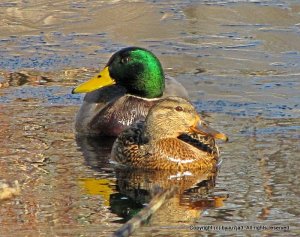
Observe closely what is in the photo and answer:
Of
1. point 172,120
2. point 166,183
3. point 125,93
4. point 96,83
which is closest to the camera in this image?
point 166,183

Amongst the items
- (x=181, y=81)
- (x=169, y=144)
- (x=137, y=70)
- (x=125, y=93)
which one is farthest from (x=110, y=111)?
(x=181, y=81)

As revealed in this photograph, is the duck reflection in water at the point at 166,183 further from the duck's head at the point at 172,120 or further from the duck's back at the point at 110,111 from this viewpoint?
the duck's back at the point at 110,111

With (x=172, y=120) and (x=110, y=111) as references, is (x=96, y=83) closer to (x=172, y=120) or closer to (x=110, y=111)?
(x=110, y=111)

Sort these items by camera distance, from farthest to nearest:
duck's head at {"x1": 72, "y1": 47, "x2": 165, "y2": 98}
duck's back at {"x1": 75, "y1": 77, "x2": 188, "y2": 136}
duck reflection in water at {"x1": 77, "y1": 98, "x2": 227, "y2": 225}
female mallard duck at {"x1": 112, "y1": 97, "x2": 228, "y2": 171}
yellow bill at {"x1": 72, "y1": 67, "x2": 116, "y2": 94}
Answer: duck's head at {"x1": 72, "y1": 47, "x2": 165, "y2": 98} → duck's back at {"x1": 75, "y1": 77, "x2": 188, "y2": 136} → yellow bill at {"x1": 72, "y1": 67, "x2": 116, "y2": 94} → female mallard duck at {"x1": 112, "y1": 97, "x2": 228, "y2": 171} → duck reflection in water at {"x1": 77, "y1": 98, "x2": 227, "y2": 225}

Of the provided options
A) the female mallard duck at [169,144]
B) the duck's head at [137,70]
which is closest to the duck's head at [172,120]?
the female mallard duck at [169,144]

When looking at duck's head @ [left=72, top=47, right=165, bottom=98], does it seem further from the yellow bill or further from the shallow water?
the shallow water

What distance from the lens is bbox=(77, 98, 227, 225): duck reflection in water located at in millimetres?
7582

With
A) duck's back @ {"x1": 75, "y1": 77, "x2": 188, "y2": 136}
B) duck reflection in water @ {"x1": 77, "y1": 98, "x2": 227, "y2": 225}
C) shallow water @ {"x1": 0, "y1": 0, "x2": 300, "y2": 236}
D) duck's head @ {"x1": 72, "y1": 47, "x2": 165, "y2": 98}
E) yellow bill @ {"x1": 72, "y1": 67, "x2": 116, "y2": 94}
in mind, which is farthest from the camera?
duck's head @ {"x1": 72, "y1": 47, "x2": 165, "y2": 98}

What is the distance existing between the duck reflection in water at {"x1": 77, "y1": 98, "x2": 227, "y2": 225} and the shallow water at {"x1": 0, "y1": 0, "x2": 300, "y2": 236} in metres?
0.02

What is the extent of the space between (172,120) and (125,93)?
1.72m

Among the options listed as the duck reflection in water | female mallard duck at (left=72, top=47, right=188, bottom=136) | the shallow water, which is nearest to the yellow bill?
female mallard duck at (left=72, top=47, right=188, bottom=136)

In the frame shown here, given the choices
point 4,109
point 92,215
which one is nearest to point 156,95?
point 4,109

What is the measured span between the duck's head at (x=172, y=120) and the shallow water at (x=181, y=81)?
0.36m

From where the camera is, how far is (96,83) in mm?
10258
